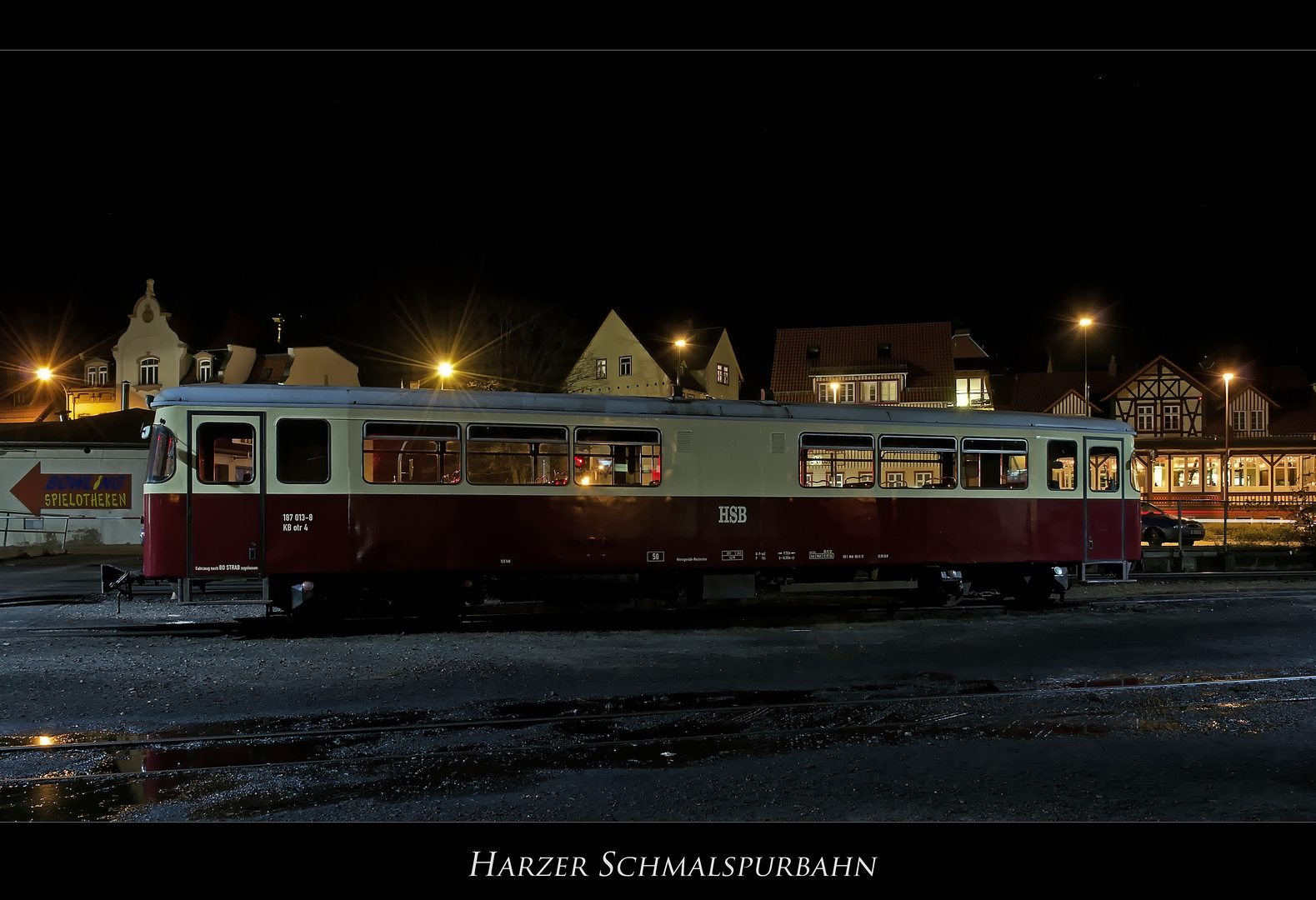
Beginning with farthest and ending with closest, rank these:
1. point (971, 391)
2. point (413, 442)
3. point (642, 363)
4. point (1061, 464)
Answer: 1. point (971, 391)
2. point (642, 363)
3. point (1061, 464)
4. point (413, 442)

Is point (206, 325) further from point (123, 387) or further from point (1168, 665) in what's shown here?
point (1168, 665)

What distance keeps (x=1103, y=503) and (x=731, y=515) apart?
Result: 6.81 m

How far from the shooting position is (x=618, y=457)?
43.7 ft

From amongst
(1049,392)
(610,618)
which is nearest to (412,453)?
(610,618)

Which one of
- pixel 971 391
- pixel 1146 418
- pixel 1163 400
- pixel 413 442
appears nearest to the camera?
pixel 413 442

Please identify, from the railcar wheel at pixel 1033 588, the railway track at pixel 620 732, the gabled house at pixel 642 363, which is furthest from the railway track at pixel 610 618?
the gabled house at pixel 642 363

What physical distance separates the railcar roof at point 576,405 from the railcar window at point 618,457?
32 centimetres

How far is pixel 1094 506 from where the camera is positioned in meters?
15.4

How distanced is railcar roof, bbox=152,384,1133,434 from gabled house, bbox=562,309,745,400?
34345 mm

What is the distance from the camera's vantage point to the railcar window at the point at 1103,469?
608 inches

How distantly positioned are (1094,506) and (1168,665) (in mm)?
5387

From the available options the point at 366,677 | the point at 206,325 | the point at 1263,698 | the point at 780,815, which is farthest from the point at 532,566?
the point at 206,325

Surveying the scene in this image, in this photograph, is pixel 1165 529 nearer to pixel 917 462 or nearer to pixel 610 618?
pixel 917 462

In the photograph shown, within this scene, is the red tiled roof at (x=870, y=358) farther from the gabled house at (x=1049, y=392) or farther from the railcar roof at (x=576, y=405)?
the railcar roof at (x=576, y=405)
